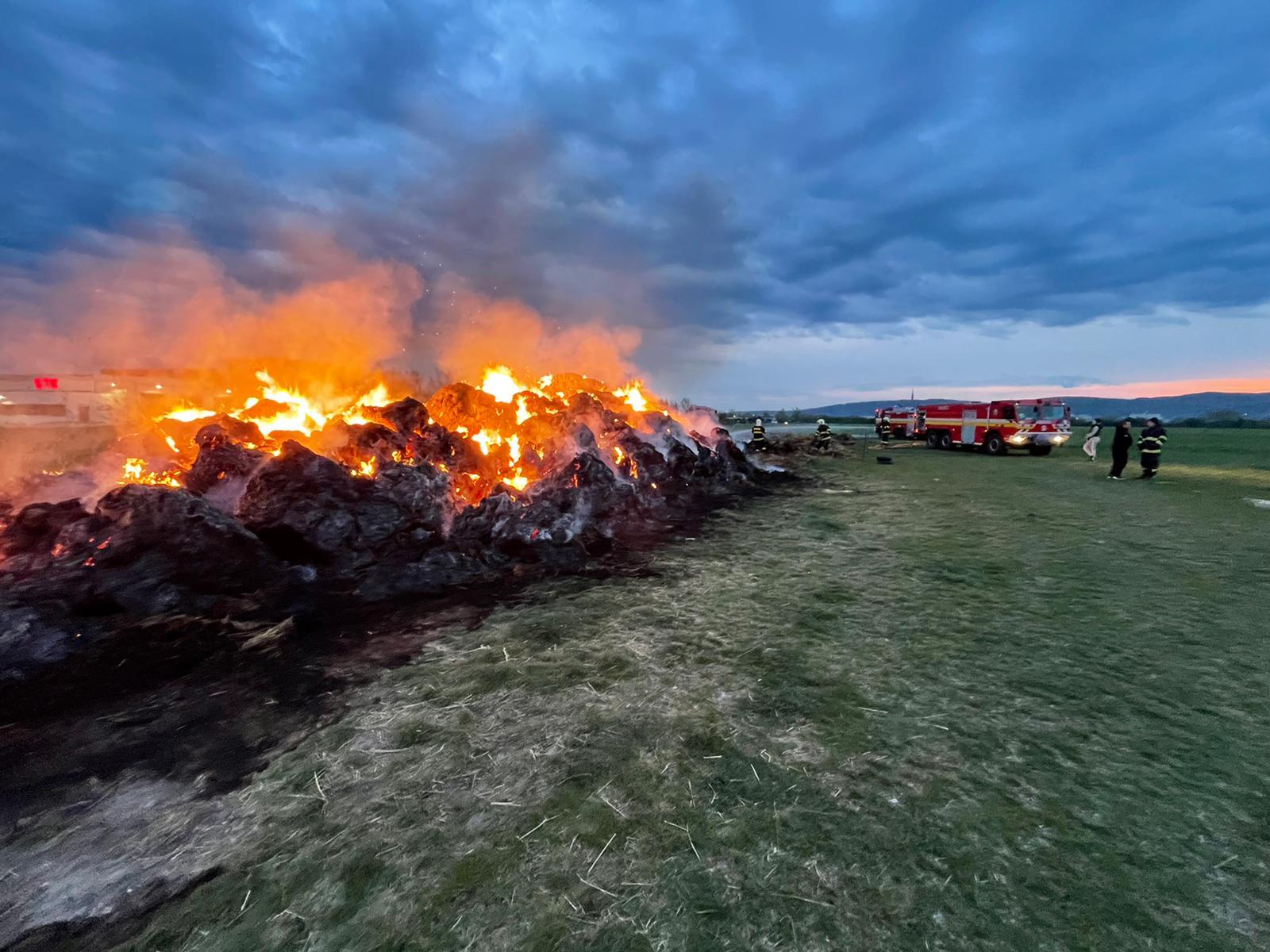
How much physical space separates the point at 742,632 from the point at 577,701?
257 centimetres

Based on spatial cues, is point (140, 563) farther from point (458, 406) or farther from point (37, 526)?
point (458, 406)

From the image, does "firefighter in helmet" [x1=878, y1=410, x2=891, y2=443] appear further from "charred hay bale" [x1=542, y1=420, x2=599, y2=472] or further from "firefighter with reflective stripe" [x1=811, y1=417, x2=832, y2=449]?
"charred hay bale" [x1=542, y1=420, x2=599, y2=472]

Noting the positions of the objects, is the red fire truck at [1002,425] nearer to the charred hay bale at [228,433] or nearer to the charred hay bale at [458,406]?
the charred hay bale at [458,406]

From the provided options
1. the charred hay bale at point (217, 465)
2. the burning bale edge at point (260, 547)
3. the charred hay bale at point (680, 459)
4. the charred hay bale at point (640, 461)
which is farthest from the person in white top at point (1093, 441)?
the charred hay bale at point (217, 465)

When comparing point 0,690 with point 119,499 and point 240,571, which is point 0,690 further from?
point 119,499

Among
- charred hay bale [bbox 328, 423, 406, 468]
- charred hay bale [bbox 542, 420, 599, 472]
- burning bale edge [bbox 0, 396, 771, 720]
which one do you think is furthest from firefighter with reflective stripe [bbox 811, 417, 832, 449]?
charred hay bale [bbox 328, 423, 406, 468]

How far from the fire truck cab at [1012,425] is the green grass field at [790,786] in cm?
2772

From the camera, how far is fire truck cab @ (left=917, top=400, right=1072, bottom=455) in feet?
102

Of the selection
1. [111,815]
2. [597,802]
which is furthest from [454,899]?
[111,815]

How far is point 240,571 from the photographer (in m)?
8.70

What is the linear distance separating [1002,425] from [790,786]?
36014mm

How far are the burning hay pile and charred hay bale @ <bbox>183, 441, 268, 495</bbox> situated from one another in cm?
3

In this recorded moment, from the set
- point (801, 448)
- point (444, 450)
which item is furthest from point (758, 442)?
point (444, 450)

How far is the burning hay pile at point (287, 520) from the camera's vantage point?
721 centimetres
